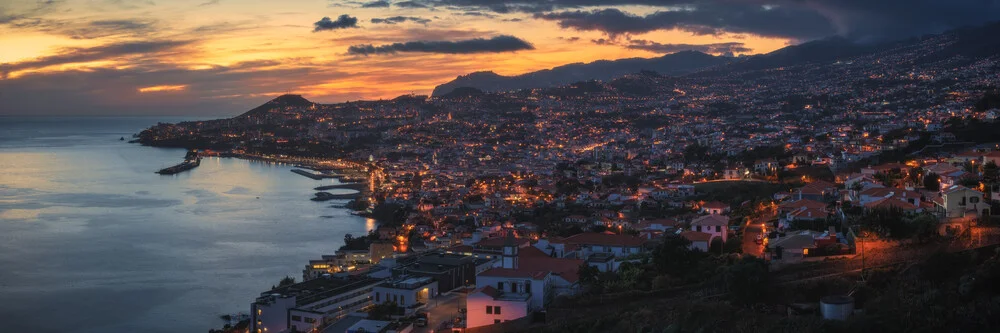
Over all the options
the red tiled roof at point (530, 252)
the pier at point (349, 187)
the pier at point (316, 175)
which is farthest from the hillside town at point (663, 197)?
the pier at point (316, 175)

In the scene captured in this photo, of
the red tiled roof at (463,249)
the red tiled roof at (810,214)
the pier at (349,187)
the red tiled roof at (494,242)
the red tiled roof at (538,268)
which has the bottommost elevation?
the pier at (349,187)

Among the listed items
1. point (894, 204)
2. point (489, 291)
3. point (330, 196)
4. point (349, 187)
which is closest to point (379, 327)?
point (489, 291)

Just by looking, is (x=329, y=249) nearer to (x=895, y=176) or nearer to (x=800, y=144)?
(x=895, y=176)

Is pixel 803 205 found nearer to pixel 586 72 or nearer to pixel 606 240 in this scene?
pixel 606 240

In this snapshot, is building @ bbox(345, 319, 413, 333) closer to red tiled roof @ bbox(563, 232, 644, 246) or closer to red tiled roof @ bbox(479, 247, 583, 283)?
red tiled roof @ bbox(479, 247, 583, 283)

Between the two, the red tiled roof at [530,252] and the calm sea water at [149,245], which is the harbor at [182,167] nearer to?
the calm sea water at [149,245]

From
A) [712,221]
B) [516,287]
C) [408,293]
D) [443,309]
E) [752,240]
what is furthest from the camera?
[712,221]
